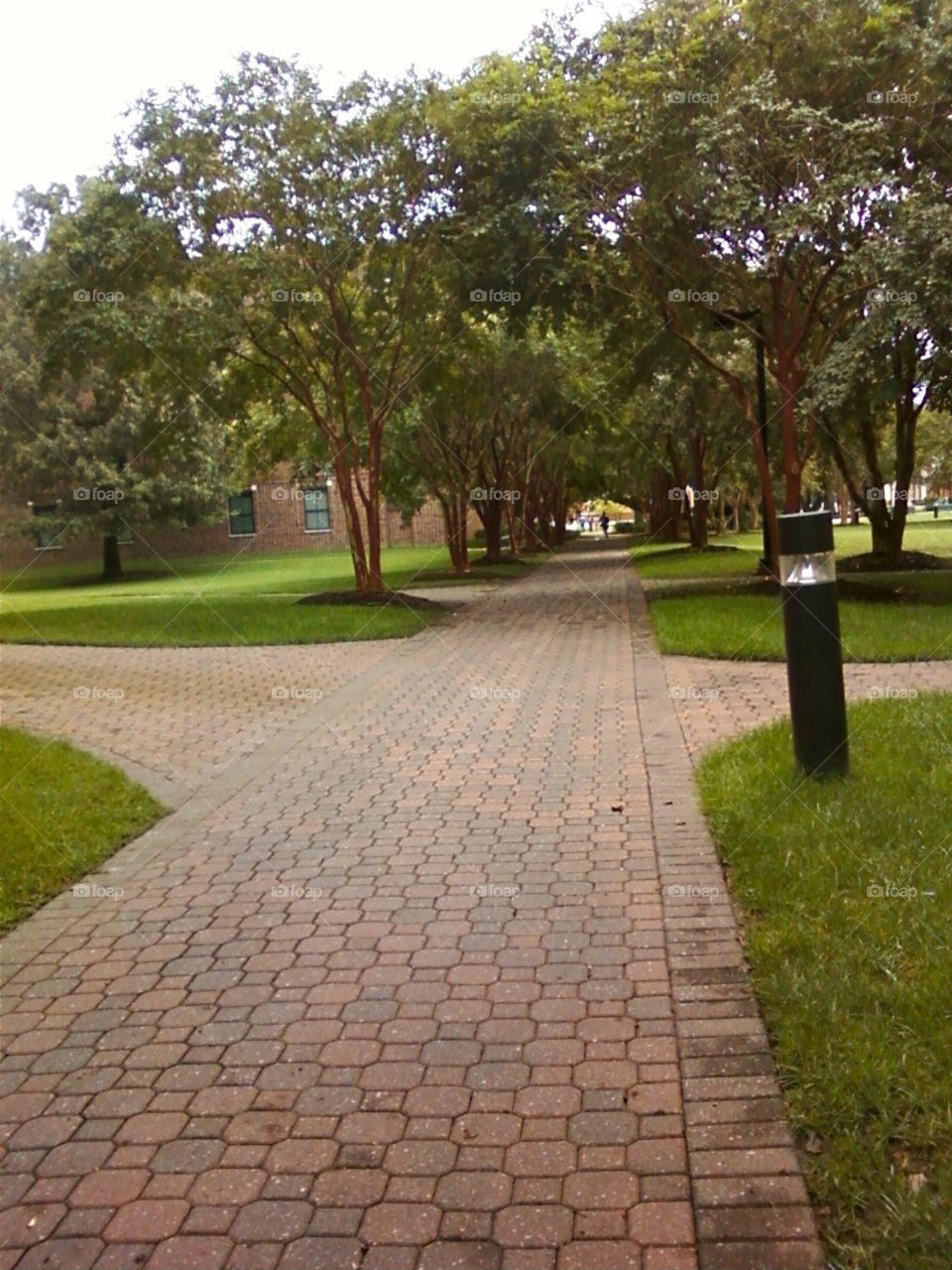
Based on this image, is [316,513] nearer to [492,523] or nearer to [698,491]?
[492,523]

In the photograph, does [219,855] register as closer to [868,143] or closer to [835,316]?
[868,143]

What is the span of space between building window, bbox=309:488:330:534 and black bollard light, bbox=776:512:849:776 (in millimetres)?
49753

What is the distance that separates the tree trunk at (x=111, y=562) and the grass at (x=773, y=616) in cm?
2389

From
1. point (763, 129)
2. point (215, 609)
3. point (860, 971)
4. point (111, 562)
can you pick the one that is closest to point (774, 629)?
point (763, 129)

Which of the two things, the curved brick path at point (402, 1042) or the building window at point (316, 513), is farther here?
the building window at point (316, 513)

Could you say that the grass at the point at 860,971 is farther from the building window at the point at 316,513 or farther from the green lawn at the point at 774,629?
the building window at the point at 316,513

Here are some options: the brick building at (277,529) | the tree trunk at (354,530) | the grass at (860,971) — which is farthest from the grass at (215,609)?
the grass at (860,971)

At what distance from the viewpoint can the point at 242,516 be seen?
5588cm

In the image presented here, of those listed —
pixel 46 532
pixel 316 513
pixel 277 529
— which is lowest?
pixel 277 529

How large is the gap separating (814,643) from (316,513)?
51250 millimetres

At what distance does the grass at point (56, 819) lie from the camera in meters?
5.49

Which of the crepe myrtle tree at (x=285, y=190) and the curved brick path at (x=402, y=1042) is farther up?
the crepe myrtle tree at (x=285, y=190)

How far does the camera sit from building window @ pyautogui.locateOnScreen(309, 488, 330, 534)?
182 feet

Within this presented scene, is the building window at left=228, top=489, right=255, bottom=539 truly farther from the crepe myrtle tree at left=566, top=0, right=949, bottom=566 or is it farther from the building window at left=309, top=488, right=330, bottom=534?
the crepe myrtle tree at left=566, top=0, right=949, bottom=566
